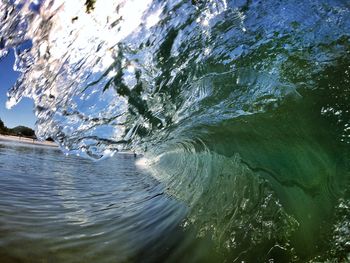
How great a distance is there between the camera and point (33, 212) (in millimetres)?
3760

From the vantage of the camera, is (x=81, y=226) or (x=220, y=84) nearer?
(x=81, y=226)

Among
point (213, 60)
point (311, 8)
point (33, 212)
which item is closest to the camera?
point (311, 8)

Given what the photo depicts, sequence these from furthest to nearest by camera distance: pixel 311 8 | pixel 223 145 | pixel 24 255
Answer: pixel 223 145
pixel 311 8
pixel 24 255

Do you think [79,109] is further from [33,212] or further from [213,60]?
[213,60]

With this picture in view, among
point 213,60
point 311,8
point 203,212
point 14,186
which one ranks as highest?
point 311,8

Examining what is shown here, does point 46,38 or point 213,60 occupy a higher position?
point 46,38

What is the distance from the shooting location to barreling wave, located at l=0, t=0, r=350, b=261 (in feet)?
10.2

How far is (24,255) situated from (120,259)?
0.72 meters

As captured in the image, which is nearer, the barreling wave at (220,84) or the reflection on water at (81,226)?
the reflection on water at (81,226)

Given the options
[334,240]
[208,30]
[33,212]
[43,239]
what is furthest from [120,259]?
[208,30]

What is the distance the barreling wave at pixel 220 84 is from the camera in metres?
3.12

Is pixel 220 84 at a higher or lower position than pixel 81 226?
higher

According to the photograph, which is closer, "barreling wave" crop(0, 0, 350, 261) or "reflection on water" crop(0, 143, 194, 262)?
"reflection on water" crop(0, 143, 194, 262)

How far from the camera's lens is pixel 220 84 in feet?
15.5
